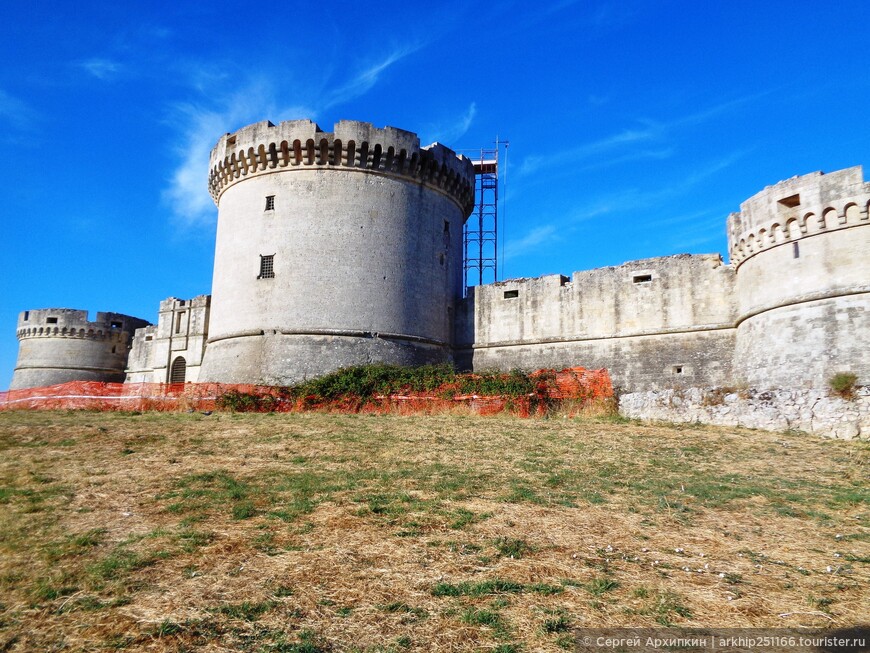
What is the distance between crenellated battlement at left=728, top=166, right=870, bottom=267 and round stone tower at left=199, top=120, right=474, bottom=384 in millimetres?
9935

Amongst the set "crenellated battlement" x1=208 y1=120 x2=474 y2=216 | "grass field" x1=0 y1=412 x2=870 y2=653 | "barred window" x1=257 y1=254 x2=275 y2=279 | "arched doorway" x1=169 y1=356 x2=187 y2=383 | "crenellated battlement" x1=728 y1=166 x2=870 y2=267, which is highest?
"crenellated battlement" x1=208 y1=120 x2=474 y2=216

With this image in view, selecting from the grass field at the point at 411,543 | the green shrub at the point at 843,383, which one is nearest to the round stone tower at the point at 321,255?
the grass field at the point at 411,543

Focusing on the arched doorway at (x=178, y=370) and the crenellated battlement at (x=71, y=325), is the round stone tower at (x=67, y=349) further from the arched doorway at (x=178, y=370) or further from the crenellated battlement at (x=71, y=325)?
the arched doorway at (x=178, y=370)

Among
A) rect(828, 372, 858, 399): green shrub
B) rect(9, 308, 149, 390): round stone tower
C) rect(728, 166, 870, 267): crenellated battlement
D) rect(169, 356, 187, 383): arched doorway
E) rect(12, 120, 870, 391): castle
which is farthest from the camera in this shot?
rect(9, 308, 149, 390): round stone tower

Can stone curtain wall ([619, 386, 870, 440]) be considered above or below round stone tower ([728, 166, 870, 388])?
below

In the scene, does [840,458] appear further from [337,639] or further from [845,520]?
[337,639]

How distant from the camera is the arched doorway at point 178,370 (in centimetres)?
2616

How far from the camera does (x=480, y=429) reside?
13.5m

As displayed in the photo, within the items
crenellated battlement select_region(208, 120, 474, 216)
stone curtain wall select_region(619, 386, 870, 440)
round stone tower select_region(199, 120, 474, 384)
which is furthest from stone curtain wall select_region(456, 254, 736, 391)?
crenellated battlement select_region(208, 120, 474, 216)

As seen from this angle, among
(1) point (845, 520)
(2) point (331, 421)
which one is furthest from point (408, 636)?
(2) point (331, 421)

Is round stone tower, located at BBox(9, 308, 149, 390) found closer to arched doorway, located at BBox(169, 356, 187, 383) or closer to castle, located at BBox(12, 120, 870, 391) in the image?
arched doorway, located at BBox(169, 356, 187, 383)

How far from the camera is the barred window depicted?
810 inches

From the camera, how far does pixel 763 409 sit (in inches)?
557

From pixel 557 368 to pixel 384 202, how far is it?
7.80m
